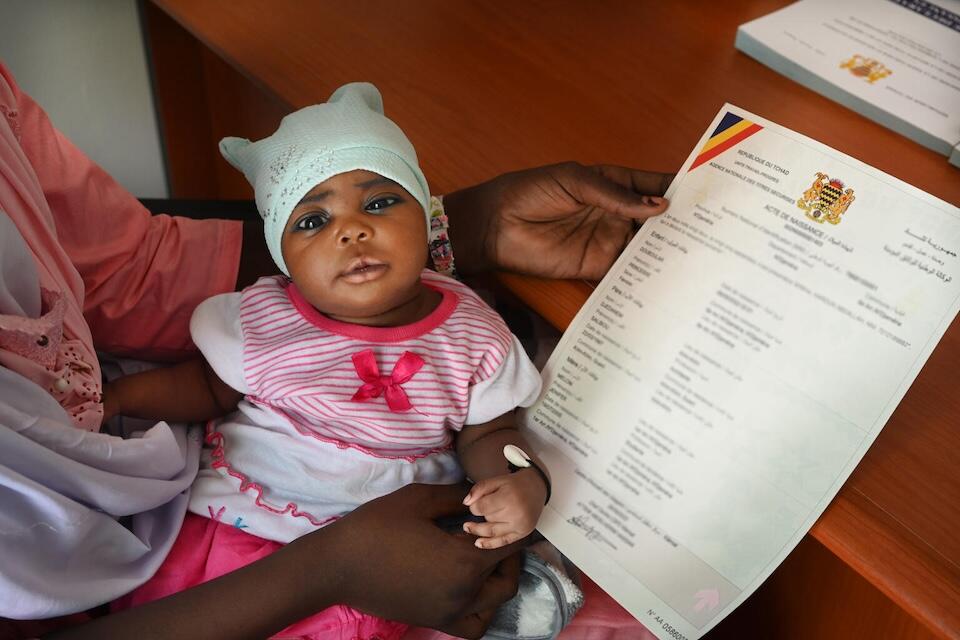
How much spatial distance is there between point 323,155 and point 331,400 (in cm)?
25

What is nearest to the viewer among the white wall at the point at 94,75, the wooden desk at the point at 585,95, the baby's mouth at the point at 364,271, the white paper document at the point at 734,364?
the white paper document at the point at 734,364

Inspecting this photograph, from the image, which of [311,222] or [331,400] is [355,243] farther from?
[331,400]

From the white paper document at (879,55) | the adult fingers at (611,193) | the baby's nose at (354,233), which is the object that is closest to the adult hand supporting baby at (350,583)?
the baby's nose at (354,233)

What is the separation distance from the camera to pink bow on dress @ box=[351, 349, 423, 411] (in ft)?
2.81

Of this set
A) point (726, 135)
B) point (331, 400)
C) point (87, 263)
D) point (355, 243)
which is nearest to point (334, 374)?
point (331, 400)

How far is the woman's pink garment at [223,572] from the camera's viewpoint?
0.83 metres

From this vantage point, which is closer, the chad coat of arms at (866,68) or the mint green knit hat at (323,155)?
the mint green knit hat at (323,155)

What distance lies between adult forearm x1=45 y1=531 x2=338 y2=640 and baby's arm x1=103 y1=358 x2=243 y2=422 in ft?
0.70

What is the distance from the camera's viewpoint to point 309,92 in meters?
1.14

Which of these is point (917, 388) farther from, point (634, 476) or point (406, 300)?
point (406, 300)

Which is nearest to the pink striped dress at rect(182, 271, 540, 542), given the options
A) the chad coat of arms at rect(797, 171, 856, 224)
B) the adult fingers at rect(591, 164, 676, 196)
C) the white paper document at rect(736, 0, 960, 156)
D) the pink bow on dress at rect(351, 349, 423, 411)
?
the pink bow on dress at rect(351, 349, 423, 411)

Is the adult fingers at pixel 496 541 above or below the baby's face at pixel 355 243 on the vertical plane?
below

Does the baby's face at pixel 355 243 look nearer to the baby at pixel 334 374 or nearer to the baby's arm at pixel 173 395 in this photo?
the baby at pixel 334 374

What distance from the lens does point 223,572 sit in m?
0.85
